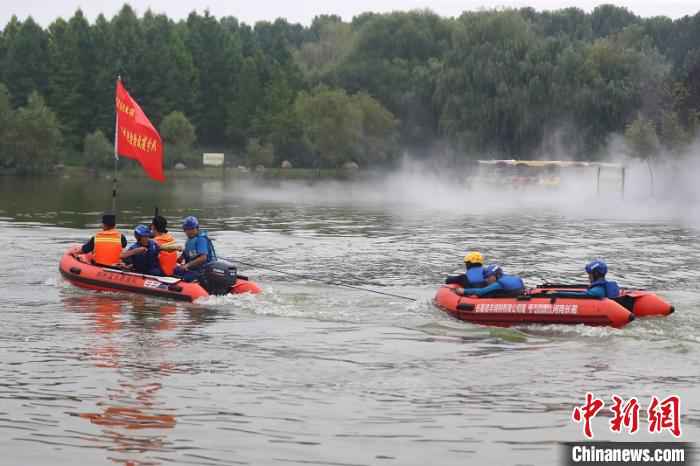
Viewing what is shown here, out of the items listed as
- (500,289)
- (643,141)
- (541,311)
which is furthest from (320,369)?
(643,141)

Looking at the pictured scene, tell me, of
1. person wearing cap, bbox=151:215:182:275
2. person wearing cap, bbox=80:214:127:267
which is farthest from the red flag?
person wearing cap, bbox=151:215:182:275

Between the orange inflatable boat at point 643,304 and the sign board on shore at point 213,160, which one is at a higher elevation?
the sign board on shore at point 213,160

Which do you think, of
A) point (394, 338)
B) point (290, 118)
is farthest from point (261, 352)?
point (290, 118)

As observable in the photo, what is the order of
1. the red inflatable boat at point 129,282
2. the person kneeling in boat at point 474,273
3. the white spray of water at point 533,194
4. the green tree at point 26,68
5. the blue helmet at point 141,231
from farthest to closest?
1. the green tree at point 26,68
2. the white spray of water at point 533,194
3. the blue helmet at point 141,231
4. the red inflatable boat at point 129,282
5. the person kneeling in boat at point 474,273

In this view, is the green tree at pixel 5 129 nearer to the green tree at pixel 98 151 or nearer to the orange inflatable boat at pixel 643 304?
the green tree at pixel 98 151

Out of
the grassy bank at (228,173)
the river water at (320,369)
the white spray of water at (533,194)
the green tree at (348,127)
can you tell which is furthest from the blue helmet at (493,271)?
the green tree at (348,127)

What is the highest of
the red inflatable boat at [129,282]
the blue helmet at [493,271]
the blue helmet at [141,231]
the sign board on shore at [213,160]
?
the sign board on shore at [213,160]

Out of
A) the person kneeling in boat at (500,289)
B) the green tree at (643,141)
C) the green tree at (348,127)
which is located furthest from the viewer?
the green tree at (348,127)

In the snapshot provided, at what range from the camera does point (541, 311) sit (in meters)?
21.3

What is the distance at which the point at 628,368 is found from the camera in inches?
722

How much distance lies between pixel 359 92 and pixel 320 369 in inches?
3897

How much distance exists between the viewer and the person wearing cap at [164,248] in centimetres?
2567

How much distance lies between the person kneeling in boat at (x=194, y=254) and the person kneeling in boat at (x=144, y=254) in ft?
2.21

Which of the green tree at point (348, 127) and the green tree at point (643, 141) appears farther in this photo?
the green tree at point (348, 127)
